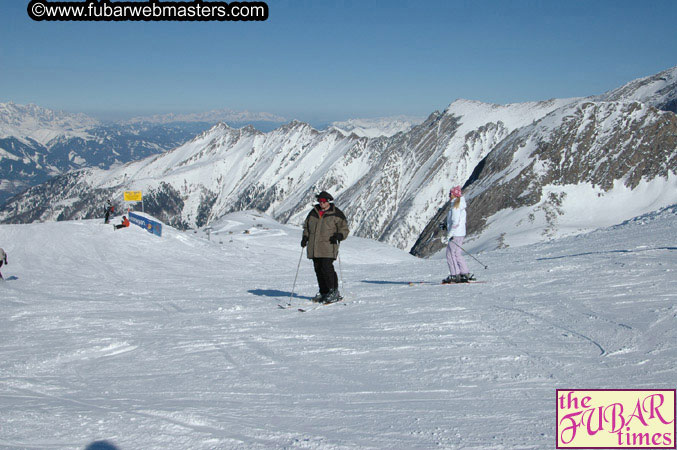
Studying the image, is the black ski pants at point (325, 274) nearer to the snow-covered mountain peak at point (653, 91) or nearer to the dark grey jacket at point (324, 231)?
the dark grey jacket at point (324, 231)

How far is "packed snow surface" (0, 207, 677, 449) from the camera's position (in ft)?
14.5

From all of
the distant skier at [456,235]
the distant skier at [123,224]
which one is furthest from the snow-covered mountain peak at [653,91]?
the distant skier at [456,235]

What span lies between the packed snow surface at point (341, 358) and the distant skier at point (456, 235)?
2.12 feet

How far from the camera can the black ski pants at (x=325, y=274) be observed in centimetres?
1112

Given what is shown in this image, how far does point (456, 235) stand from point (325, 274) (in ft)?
12.7

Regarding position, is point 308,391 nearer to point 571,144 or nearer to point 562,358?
point 562,358

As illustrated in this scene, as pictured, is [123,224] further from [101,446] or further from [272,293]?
[101,446]

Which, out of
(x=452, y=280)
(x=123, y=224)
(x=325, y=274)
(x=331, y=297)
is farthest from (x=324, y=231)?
(x=123, y=224)

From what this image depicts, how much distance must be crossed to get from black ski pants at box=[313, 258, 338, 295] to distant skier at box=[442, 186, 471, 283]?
11.0ft

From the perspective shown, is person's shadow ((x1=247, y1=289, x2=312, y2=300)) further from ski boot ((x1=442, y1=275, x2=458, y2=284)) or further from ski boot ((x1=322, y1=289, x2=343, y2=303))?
ski boot ((x1=442, y1=275, x2=458, y2=284))

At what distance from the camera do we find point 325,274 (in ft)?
36.9

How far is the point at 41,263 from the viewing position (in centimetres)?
2225

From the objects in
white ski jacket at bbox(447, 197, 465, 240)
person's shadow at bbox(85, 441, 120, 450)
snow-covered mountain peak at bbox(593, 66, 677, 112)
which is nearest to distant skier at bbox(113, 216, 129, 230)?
white ski jacket at bbox(447, 197, 465, 240)

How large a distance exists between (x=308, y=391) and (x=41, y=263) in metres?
21.5
